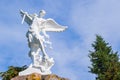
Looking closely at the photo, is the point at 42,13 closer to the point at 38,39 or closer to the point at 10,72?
the point at 38,39

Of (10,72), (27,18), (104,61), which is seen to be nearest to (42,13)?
(27,18)

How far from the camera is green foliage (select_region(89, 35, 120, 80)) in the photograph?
33.3 metres

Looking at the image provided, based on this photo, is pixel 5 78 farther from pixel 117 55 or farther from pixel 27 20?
pixel 117 55

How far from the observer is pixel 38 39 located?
17.5 meters

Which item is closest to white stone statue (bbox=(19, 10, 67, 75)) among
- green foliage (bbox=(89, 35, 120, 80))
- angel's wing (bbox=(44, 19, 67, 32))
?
angel's wing (bbox=(44, 19, 67, 32))

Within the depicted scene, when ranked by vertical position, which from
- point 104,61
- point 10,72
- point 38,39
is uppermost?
point 104,61

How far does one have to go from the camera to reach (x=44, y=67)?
17.2m

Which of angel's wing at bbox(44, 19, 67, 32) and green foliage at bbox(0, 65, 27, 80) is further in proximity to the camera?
green foliage at bbox(0, 65, 27, 80)

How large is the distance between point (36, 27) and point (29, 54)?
3.86 feet

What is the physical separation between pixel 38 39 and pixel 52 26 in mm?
1278

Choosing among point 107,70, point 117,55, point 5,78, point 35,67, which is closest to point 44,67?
point 35,67

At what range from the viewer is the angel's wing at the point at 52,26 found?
18344 millimetres

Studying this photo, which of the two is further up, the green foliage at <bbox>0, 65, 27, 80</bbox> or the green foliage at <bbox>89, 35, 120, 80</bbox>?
the green foliage at <bbox>89, 35, 120, 80</bbox>

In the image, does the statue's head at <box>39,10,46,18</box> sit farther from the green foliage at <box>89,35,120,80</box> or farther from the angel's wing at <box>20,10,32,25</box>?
the green foliage at <box>89,35,120,80</box>
